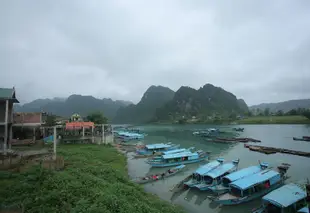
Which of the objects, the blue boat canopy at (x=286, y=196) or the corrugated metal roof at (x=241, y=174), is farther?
the corrugated metal roof at (x=241, y=174)

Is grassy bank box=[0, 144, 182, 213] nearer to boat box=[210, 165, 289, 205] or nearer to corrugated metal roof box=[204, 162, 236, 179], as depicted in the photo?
boat box=[210, 165, 289, 205]

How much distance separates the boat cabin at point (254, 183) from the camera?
16552 mm

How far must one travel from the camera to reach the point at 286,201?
13430mm

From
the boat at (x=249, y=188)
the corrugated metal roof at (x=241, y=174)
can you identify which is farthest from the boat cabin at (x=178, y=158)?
the boat at (x=249, y=188)

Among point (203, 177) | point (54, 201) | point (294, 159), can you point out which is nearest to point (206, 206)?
point (203, 177)

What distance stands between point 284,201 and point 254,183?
3.39 meters

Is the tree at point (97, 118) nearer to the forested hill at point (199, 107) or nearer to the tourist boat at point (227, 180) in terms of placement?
the tourist boat at point (227, 180)

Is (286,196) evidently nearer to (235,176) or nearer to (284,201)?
(284,201)

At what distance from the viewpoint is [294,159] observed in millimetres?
32688

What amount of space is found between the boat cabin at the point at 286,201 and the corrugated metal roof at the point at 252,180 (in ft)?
7.43

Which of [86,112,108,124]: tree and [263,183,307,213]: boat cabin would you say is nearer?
[263,183,307,213]: boat cabin

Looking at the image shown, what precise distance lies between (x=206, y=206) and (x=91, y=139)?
1101 inches

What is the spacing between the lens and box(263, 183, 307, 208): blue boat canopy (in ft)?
43.7

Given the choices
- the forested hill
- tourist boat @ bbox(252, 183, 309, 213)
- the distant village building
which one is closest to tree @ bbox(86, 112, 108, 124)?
the distant village building
